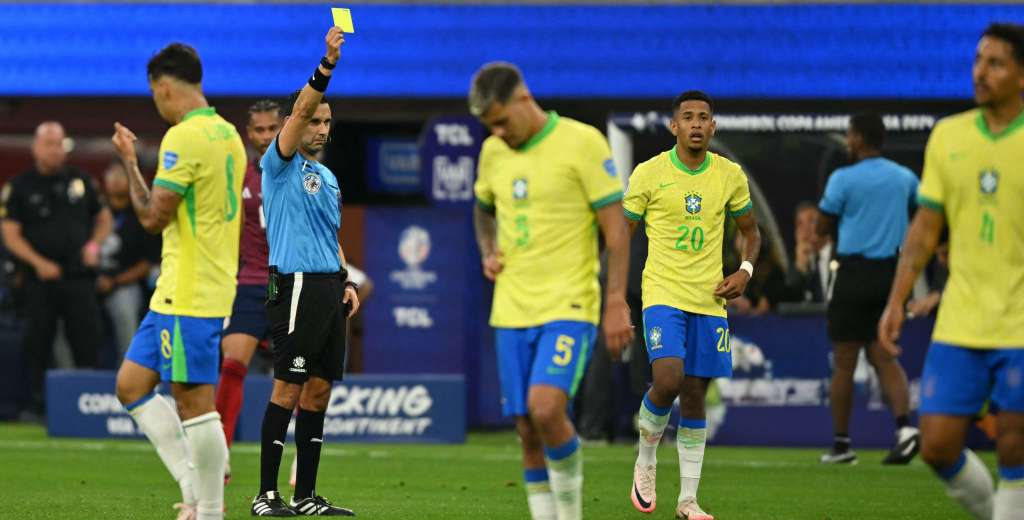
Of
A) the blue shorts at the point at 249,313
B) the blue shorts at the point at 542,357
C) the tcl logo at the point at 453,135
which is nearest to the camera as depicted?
the blue shorts at the point at 542,357

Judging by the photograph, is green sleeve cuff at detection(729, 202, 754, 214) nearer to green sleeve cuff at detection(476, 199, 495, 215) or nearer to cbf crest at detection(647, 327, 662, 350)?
cbf crest at detection(647, 327, 662, 350)

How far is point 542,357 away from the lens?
23.4 feet

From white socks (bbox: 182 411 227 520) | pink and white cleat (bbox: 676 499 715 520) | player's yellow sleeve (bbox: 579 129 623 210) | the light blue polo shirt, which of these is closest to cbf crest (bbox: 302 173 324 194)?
white socks (bbox: 182 411 227 520)

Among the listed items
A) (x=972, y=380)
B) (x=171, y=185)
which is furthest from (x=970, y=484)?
(x=171, y=185)

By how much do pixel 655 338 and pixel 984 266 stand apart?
2838 mm

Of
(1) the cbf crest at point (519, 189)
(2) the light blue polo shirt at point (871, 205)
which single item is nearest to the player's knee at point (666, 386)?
(1) the cbf crest at point (519, 189)

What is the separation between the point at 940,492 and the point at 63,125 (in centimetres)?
1053

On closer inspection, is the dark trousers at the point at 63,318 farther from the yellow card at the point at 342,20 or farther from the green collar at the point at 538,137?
the green collar at the point at 538,137

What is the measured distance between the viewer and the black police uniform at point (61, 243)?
1625 centimetres

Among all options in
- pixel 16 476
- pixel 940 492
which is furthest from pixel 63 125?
pixel 940 492

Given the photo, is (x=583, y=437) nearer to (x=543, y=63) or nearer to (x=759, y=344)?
(x=759, y=344)

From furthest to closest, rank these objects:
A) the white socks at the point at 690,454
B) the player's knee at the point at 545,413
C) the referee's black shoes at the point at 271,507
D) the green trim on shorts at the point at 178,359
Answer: the white socks at the point at 690,454 < the referee's black shoes at the point at 271,507 < the green trim on shorts at the point at 178,359 < the player's knee at the point at 545,413

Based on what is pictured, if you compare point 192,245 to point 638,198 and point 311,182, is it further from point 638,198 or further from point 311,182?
point 638,198

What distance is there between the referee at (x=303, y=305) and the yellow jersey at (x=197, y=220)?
0.90m
